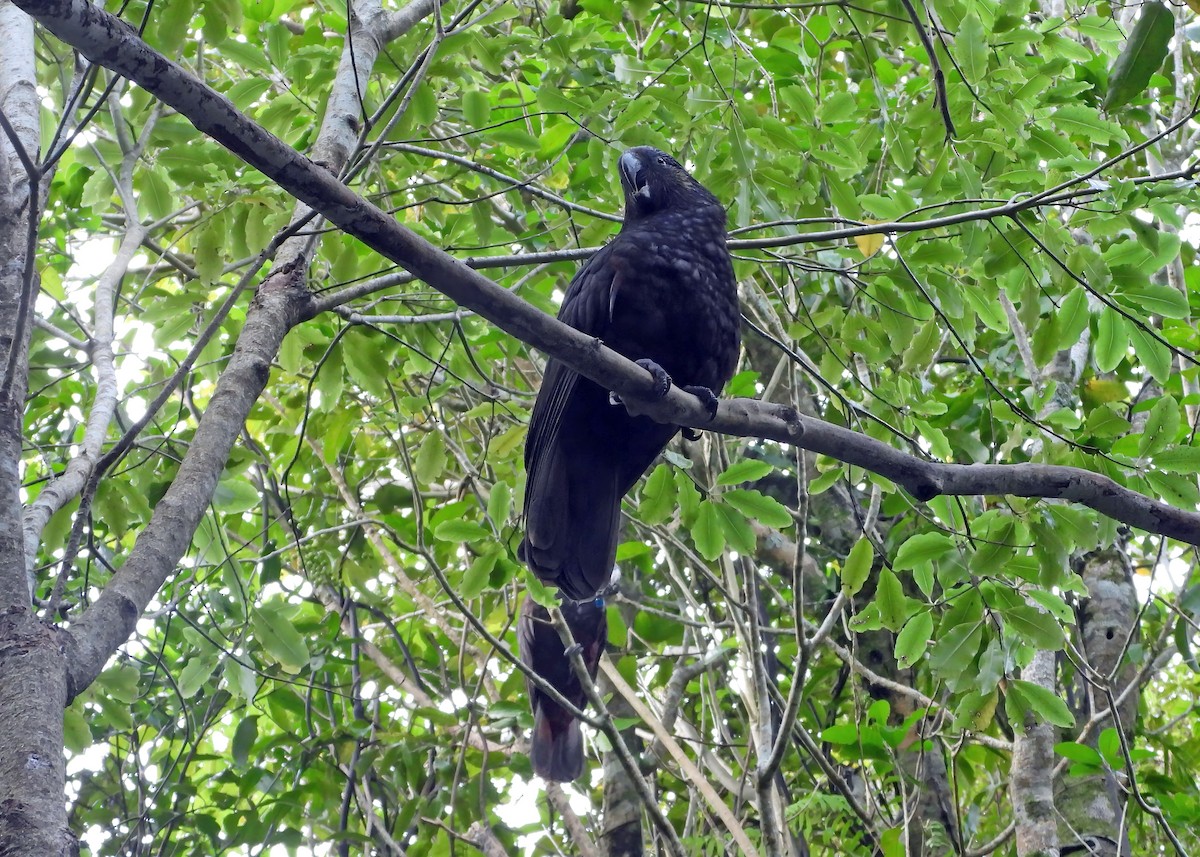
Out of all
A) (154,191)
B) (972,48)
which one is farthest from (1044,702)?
(154,191)

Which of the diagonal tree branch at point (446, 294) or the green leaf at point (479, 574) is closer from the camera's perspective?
the diagonal tree branch at point (446, 294)

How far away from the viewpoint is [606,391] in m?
3.31

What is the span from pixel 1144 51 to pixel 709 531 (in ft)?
5.44

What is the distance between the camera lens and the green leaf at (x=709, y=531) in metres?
3.13

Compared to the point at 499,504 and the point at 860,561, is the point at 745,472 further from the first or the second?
the point at 499,504

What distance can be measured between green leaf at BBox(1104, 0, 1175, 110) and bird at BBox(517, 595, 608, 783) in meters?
3.01

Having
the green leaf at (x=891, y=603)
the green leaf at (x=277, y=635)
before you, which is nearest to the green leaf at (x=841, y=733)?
the green leaf at (x=891, y=603)

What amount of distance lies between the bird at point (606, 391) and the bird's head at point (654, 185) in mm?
141

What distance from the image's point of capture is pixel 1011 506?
2986 millimetres

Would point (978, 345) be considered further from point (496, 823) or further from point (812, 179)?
point (496, 823)

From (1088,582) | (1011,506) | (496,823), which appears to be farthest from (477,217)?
(1088,582)

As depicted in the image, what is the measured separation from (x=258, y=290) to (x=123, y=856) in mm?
2218

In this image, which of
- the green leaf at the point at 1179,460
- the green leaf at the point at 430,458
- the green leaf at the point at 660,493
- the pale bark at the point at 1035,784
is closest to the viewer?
the green leaf at the point at 1179,460

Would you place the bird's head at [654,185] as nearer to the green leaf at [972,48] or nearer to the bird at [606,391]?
the bird at [606,391]
